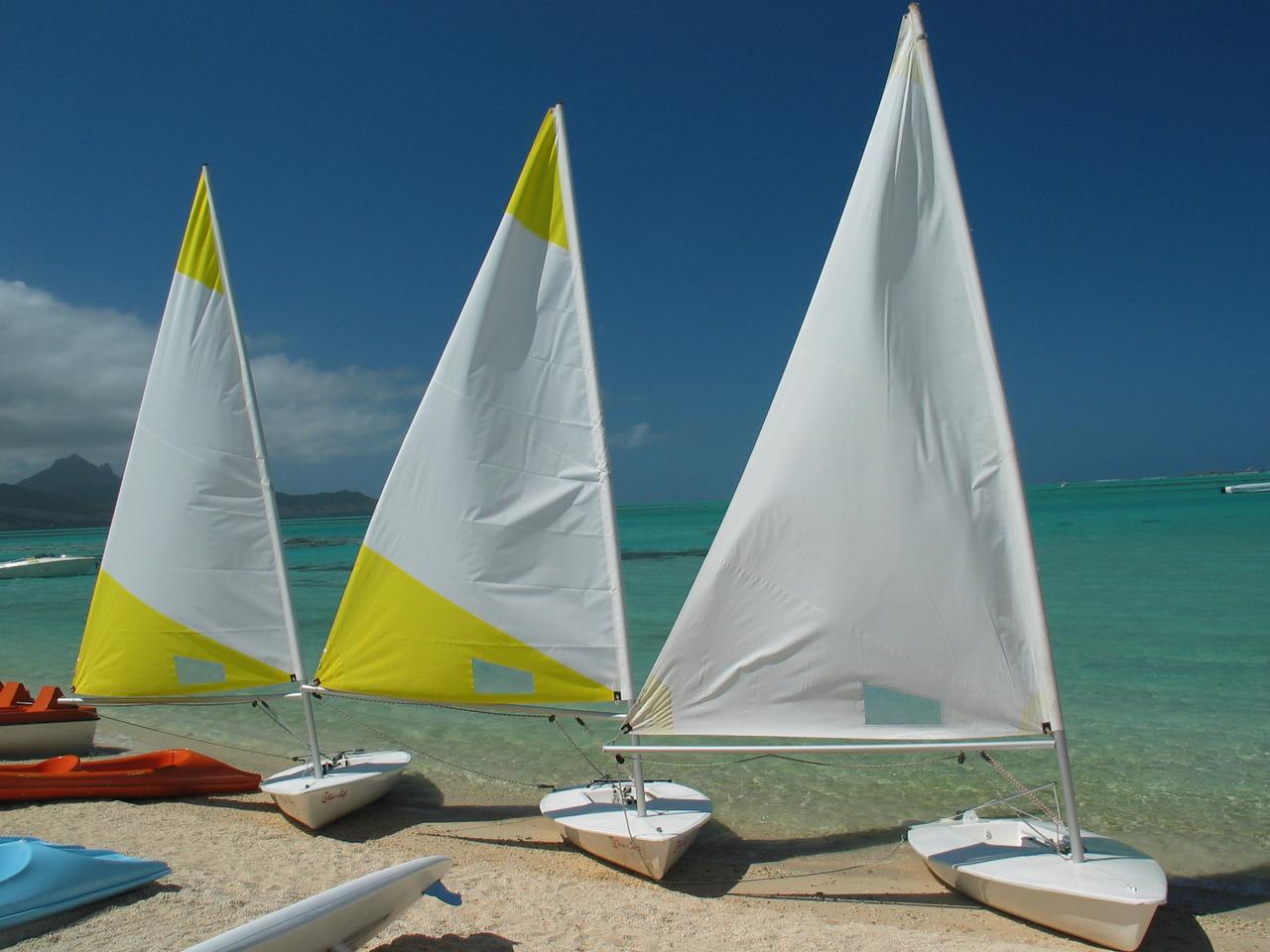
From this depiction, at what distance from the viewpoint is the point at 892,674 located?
16.7ft

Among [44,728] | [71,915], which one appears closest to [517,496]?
[71,915]

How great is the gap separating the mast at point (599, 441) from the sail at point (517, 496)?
0.01 meters

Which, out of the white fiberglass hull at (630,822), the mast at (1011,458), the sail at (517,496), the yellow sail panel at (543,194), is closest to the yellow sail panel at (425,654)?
the sail at (517,496)

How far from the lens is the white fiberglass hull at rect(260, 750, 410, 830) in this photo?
6910mm

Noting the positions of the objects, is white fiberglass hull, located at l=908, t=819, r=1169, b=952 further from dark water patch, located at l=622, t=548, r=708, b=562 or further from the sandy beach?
dark water patch, located at l=622, t=548, r=708, b=562

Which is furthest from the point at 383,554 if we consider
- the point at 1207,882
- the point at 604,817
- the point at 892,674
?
the point at 1207,882

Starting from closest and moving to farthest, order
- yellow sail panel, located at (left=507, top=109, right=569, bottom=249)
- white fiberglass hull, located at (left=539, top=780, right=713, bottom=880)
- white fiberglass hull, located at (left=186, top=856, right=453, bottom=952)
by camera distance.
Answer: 1. white fiberglass hull, located at (left=186, top=856, right=453, bottom=952)
2. white fiberglass hull, located at (left=539, top=780, right=713, bottom=880)
3. yellow sail panel, located at (left=507, top=109, right=569, bottom=249)

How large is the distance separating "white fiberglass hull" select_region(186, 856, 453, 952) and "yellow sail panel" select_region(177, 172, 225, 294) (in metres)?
5.51

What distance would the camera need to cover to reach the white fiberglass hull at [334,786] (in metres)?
6.91

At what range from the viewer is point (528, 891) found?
218 inches

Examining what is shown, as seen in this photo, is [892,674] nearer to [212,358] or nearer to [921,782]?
[921,782]

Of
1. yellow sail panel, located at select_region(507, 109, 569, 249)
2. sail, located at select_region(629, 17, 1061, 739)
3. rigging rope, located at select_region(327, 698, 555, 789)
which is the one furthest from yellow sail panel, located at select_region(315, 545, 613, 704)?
yellow sail panel, located at select_region(507, 109, 569, 249)

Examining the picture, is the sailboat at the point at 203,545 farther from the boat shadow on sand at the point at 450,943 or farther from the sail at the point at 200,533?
the boat shadow on sand at the point at 450,943

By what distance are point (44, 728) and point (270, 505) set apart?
16.7ft
